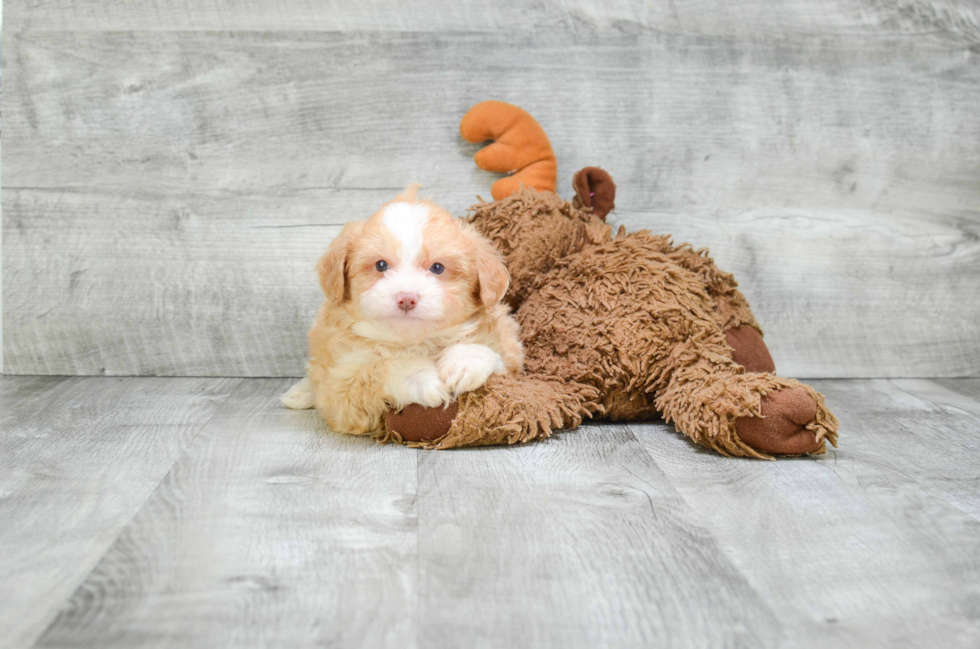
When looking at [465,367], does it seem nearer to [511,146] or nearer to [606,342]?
[606,342]

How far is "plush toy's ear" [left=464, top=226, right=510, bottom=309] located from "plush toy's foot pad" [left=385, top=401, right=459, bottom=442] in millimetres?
201

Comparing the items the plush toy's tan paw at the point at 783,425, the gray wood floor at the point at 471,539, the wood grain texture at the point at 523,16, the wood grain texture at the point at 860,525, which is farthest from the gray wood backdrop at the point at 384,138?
the plush toy's tan paw at the point at 783,425

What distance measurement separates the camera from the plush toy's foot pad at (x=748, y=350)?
168 cm

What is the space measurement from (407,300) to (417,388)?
0.16 metres

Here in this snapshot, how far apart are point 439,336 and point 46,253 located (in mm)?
1126

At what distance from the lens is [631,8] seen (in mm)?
1944

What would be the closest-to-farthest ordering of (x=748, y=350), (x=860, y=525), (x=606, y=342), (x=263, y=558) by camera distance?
(x=263, y=558), (x=860, y=525), (x=606, y=342), (x=748, y=350)

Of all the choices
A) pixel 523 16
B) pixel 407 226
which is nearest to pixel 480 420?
pixel 407 226

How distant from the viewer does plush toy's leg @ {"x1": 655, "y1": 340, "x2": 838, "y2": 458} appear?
4.54 ft

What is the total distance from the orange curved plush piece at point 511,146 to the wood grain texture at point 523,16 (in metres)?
0.24

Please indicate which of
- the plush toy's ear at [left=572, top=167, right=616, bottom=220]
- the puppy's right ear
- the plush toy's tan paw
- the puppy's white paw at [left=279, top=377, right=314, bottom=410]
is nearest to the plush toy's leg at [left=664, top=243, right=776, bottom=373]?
the plush toy's ear at [left=572, top=167, right=616, bottom=220]

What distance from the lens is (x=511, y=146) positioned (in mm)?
1875

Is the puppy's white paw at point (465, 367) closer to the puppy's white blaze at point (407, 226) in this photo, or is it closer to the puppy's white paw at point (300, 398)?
the puppy's white blaze at point (407, 226)

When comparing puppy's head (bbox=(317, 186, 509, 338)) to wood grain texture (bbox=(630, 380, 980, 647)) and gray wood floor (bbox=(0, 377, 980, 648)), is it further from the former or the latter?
wood grain texture (bbox=(630, 380, 980, 647))
